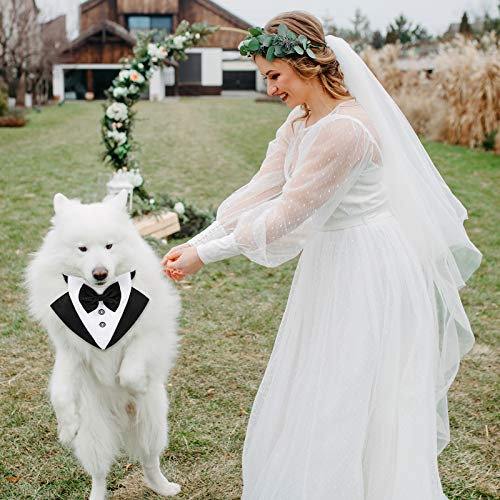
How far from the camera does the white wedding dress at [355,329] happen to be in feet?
7.93

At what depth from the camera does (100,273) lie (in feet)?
8.18

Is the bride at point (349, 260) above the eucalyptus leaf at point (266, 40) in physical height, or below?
below

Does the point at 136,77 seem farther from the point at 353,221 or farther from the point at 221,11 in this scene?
the point at 221,11

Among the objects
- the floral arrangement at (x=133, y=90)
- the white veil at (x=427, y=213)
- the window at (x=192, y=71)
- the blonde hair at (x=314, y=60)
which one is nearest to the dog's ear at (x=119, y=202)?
the blonde hair at (x=314, y=60)

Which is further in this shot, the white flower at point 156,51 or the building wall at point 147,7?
the building wall at point 147,7

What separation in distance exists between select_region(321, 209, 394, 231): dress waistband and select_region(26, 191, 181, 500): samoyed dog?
2.73ft

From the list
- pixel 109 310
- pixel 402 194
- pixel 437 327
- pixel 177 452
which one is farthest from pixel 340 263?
pixel 177 452

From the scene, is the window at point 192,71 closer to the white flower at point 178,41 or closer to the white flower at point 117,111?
the white flower at point 178,41

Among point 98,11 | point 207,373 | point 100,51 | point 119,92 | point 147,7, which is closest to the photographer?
point 207,373

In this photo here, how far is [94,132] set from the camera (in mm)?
19547

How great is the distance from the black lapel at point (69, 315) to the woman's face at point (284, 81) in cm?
121

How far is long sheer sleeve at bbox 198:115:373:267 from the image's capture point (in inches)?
90.1

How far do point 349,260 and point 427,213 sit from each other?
42 cm

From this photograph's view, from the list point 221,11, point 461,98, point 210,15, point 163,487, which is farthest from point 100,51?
point 163,487
